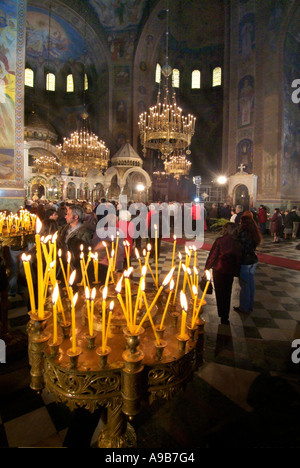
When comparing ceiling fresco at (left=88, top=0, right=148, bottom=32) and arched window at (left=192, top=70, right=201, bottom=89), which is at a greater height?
ceiling fresco at (left=88, top=0, right=148, bottom=32)

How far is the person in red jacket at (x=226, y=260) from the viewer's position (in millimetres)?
3650

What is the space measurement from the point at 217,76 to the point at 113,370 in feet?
89.0

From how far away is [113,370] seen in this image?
128 centimetres

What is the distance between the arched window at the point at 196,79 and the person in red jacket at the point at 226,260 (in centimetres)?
2415

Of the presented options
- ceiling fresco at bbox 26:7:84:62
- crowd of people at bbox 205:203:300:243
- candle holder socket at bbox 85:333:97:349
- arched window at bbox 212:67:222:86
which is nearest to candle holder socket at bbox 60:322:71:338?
candle holder socket at bbox 85:333:97:349

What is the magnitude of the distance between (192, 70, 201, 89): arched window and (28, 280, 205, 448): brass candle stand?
26392mm

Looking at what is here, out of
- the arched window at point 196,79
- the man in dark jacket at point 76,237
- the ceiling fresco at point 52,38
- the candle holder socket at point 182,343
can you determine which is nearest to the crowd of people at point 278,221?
the man in dark jacket at point 76,237

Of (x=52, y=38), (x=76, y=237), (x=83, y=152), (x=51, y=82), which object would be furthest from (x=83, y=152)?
(x=51, y=82)

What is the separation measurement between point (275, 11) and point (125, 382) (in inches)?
849

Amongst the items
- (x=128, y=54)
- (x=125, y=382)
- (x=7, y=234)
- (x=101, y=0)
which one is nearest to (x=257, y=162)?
(x=128, y=54)

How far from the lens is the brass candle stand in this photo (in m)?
1.24

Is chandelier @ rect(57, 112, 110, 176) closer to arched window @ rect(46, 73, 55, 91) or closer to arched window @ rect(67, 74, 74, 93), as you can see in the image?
arched window @ rect(67, 74, 74, 93)

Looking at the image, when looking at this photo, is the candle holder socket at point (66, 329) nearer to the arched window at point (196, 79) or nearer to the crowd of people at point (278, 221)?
the crowd of people at point (278, 221)

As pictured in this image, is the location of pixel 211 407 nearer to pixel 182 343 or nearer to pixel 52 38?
pixel 182 343
